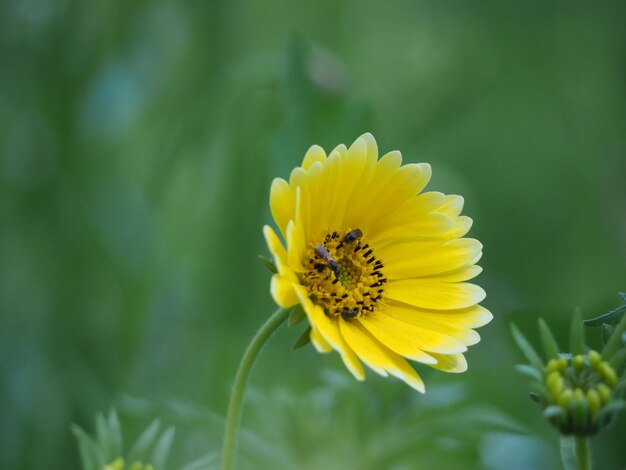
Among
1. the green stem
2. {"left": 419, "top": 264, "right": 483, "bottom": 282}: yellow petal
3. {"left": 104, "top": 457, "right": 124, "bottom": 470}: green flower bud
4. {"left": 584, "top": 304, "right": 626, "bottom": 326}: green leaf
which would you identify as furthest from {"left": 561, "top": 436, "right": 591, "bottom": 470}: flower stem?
{"left": 104, "top": 457, "right": 124, "bottom": 470}: green flower bud

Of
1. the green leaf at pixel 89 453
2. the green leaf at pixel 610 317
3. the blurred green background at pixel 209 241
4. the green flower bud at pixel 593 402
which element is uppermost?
the blurred green background at pixel 209 241

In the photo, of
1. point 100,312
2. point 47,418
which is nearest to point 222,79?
point 100,312

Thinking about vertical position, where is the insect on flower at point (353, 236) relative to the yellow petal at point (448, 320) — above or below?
above

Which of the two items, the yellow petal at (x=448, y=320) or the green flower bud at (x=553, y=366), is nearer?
the green flower bud at (x=553, y=366)

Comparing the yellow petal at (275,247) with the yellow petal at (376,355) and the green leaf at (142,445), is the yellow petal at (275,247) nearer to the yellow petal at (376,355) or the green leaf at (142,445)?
the yellow petal at (376,355)

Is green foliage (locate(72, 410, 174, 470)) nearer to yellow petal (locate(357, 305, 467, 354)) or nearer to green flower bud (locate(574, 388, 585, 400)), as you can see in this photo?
yellow petal (locate(357, 305, 467, 354))

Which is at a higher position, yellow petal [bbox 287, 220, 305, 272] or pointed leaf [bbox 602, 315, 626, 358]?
yellow petal [bbox 287, 220, 305, 272]

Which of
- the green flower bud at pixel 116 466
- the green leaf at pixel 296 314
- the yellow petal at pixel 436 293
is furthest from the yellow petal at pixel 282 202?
the green flower bud at pixel 116 466
